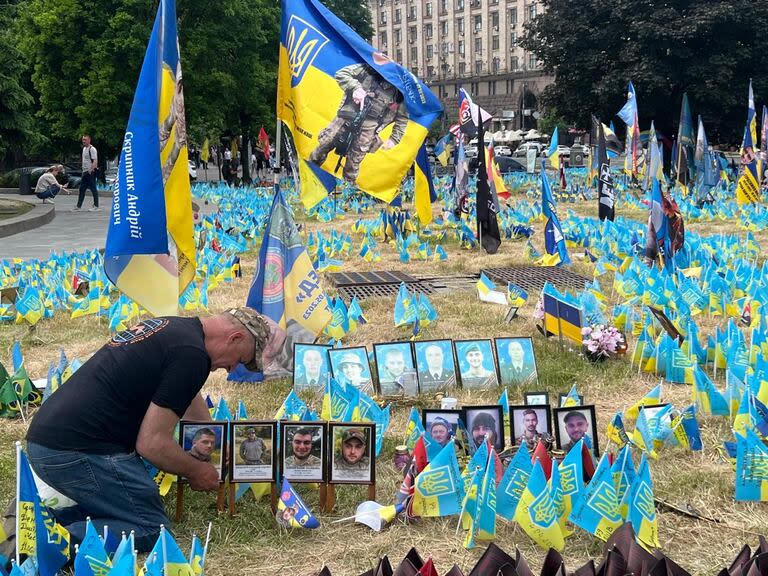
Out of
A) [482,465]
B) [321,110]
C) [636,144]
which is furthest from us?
[636,144]

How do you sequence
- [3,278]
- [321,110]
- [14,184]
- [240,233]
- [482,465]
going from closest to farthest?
[482,465] < [321,110] < [3,278] < [240,233] < [14,184]

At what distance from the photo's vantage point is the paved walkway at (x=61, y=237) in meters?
14.8

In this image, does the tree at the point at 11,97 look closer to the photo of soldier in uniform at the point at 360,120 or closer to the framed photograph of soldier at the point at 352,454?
the photo of soldier in uniform at the point at 360,120

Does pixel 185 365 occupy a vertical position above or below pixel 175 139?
below

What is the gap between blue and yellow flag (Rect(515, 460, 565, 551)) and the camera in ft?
12.6

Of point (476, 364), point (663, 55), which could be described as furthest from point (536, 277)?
point (663, 55)

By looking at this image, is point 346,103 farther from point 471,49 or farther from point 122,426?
point 471,49

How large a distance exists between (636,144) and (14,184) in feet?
83.7

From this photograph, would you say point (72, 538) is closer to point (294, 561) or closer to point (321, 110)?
point (294, 561)

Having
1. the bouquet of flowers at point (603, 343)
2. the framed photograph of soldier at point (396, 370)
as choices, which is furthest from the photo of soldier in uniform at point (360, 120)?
the bouquet of flowers at point (603, 343)

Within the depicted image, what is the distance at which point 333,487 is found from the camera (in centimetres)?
438

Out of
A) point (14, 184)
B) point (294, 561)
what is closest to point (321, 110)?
point (294, 561)

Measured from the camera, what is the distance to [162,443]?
3.88 m

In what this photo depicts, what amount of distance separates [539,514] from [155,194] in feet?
9.78
